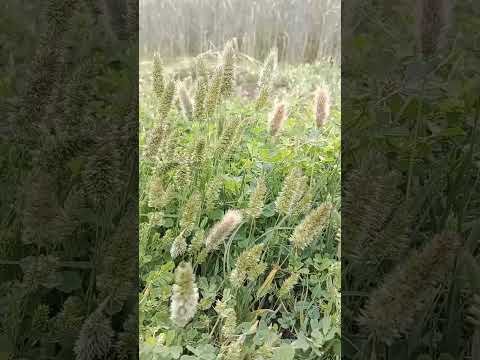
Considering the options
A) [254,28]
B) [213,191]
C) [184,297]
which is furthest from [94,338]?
[254,28]

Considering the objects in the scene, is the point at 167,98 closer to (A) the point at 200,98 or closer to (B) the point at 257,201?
(A) the point at 200,98

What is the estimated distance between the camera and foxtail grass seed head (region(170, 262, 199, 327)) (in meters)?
0.71

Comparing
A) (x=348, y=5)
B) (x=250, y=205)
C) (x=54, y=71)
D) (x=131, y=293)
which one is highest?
(x=348, y=5)

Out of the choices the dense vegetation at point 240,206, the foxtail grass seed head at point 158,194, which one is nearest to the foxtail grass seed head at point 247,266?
the dense vegetation at point 240,206

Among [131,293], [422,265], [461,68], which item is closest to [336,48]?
[461,68]

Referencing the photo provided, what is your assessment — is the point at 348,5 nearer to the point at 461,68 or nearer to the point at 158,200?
the point at 461,68

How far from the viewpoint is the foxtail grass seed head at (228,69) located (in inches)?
31.0

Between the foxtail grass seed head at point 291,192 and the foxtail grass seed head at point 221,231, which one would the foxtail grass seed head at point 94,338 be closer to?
the foxtail grass seed head at point 221,231

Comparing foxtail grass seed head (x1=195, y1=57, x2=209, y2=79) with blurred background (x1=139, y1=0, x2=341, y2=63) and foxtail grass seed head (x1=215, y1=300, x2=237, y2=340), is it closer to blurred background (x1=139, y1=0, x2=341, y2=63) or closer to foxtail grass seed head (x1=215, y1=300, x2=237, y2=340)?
blurred background (x1=139, y1=0, x2=341, y2=63)

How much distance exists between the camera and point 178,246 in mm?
765

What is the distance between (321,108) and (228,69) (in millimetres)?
143

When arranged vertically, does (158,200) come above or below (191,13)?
below

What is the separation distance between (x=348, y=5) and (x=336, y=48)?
0.20 ft

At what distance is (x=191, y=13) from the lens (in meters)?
0.81
